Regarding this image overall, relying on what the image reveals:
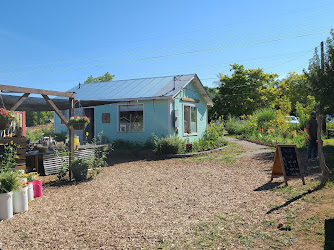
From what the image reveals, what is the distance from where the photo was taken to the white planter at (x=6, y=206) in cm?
477

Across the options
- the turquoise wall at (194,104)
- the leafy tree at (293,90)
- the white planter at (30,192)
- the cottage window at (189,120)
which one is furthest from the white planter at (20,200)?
the leafy tree at (293,90)

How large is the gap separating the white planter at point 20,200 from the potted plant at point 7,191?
0.09 metres

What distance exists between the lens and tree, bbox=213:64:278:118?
30.8m

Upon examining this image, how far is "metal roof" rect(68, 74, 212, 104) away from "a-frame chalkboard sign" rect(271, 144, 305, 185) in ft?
21.4

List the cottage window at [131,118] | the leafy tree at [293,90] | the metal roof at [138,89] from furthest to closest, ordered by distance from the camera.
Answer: the leafy tree at [293,90] < the cottage window at [131,118] < the metal roof at [138,89]

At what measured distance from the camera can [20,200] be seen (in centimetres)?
512

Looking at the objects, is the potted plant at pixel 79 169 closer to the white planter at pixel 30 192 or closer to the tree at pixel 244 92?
the white planter at pixel 30 192

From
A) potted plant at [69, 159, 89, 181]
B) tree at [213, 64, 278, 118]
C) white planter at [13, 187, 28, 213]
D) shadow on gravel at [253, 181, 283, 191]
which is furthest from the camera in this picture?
tree at [213, 64, 278, 118]

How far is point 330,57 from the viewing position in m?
10.9

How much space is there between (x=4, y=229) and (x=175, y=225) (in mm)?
2663

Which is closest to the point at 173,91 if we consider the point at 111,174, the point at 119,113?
the point at 119,113

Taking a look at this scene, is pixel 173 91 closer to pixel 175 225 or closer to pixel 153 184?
pixel 153 184

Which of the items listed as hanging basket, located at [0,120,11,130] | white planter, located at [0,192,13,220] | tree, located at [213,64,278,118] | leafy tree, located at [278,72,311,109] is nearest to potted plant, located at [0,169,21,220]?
white planter, located at [0,192,13,220]

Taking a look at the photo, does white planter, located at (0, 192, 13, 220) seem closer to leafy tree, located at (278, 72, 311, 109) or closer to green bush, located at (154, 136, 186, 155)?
green bush, located at (154, 136, 186, 155)
